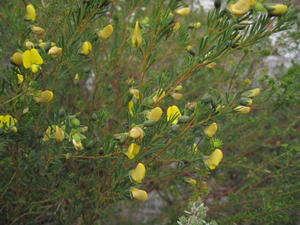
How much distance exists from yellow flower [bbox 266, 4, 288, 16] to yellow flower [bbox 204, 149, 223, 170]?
46 cm

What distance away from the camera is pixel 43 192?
1501 millimetres

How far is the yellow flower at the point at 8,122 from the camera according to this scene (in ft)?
3.35

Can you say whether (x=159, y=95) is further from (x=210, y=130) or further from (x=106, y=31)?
(x=106, y=31)

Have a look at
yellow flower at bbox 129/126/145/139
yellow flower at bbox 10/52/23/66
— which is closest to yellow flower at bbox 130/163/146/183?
yellow flower at bbox 129/126/145/139

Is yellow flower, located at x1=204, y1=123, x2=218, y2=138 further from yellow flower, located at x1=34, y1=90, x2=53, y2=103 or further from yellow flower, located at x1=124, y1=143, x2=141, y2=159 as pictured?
yellow flower, located at x1=34, y1=90, x2=53, y2=103

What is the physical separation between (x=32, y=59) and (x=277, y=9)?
72 cm

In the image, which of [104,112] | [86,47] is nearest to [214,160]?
[104,112]

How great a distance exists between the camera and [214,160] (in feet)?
3.36

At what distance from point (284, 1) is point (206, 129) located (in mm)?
463

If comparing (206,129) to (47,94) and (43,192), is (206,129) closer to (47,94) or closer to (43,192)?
(47,94)

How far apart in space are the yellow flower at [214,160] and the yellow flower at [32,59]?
0.63 metres

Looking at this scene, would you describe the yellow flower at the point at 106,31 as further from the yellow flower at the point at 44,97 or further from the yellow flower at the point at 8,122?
the yellow flower at the point at 8,122

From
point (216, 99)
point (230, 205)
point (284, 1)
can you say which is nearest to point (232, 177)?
point (230, 205)

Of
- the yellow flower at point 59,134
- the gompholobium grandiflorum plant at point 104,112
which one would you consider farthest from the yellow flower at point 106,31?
the yellow flower at point 59,134
